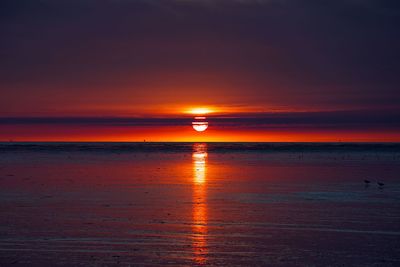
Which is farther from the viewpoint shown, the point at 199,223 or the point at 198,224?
the point at 199,223

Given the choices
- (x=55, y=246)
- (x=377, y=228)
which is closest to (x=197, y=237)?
(x=55, y=246)

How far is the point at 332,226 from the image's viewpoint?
15.7m

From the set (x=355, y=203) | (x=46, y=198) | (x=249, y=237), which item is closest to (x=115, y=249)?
(x=249, y=237)

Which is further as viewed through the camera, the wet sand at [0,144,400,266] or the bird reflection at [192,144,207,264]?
the bird reflection at [192,144,207,264]

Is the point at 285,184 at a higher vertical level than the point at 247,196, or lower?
higher

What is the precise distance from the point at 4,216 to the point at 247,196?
987 centimetres

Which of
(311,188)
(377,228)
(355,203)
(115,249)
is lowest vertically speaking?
(115,249)

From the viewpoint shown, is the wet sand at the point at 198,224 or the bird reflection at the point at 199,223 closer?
the wet sand at the point at 198,224

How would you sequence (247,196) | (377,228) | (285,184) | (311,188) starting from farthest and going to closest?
(285,184) < (311,188) < (247,196) < (377,228)

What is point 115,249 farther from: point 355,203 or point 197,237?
point 355,203

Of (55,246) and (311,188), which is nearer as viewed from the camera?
(55,246)

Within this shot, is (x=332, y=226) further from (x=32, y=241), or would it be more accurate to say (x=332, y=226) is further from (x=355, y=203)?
(x=32, y=241)

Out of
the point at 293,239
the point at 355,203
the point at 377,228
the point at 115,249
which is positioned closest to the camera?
the point at 115,249

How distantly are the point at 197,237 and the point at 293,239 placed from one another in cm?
247
